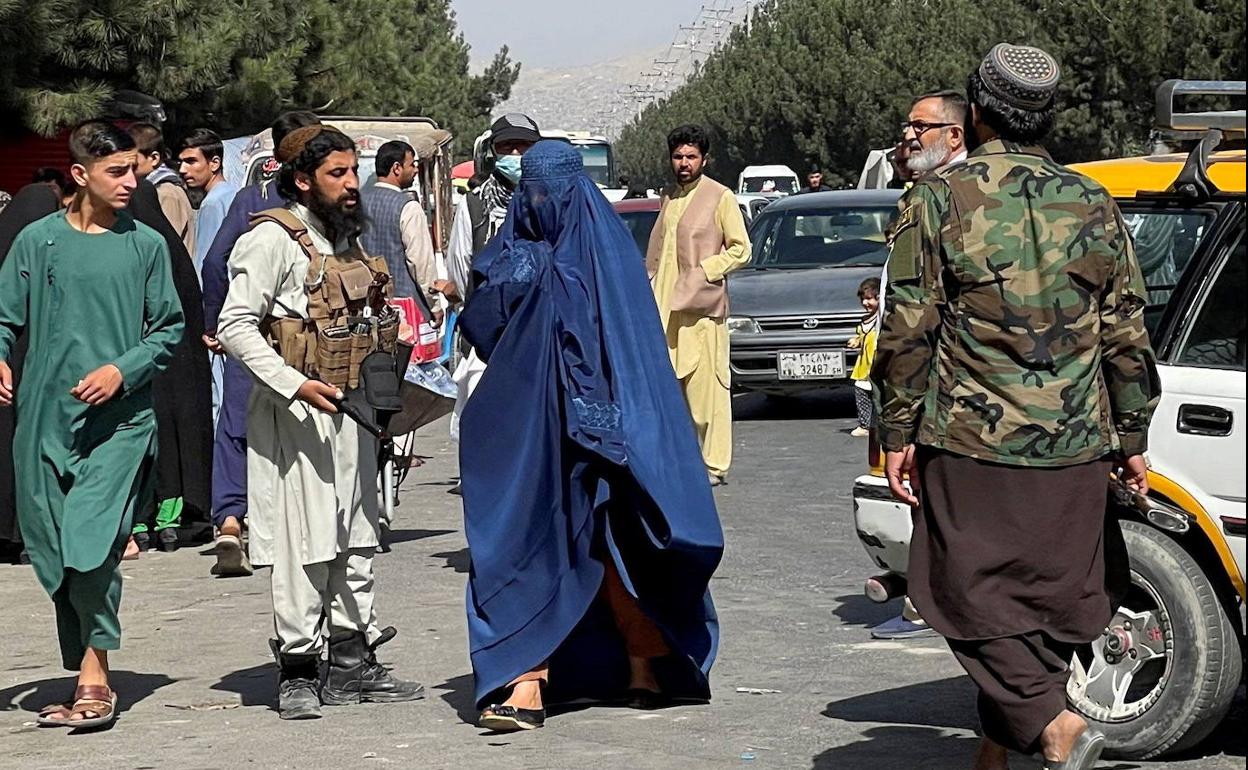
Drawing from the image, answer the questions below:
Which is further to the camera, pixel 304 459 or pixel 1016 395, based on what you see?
pixel 304 459

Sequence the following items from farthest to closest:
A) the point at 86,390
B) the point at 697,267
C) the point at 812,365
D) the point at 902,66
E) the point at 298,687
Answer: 1. the point at 902,66
2. the point at 812,365
3. the point at 697,267
4. the point at 298,687
5. the point at 86,390

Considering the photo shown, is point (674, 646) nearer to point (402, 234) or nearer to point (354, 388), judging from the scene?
point (354, 388)

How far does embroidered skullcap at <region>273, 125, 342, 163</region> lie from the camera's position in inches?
276

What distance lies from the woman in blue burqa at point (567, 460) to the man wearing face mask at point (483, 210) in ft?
9.23

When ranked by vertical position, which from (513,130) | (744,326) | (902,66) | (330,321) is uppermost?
(513,130)

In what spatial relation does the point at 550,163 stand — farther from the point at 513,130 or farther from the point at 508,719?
the point at 513,130

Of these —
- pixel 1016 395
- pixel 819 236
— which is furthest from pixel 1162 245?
pixel 819 236

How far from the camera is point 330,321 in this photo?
22.4 feet

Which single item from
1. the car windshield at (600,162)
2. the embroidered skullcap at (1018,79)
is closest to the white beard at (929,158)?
the embroidered skullcap at (1018,79)

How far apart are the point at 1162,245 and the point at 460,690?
2.72 meters

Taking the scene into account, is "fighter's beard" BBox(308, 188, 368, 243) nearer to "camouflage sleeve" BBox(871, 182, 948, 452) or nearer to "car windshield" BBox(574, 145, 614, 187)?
"camouflage sleeve" BBox(871, 182, 948, 452)

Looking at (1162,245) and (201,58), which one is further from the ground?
(1162,245)

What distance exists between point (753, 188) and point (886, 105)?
10765mm

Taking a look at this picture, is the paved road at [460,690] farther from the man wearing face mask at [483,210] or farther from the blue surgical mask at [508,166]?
the blue surgical mask at [508,166]
